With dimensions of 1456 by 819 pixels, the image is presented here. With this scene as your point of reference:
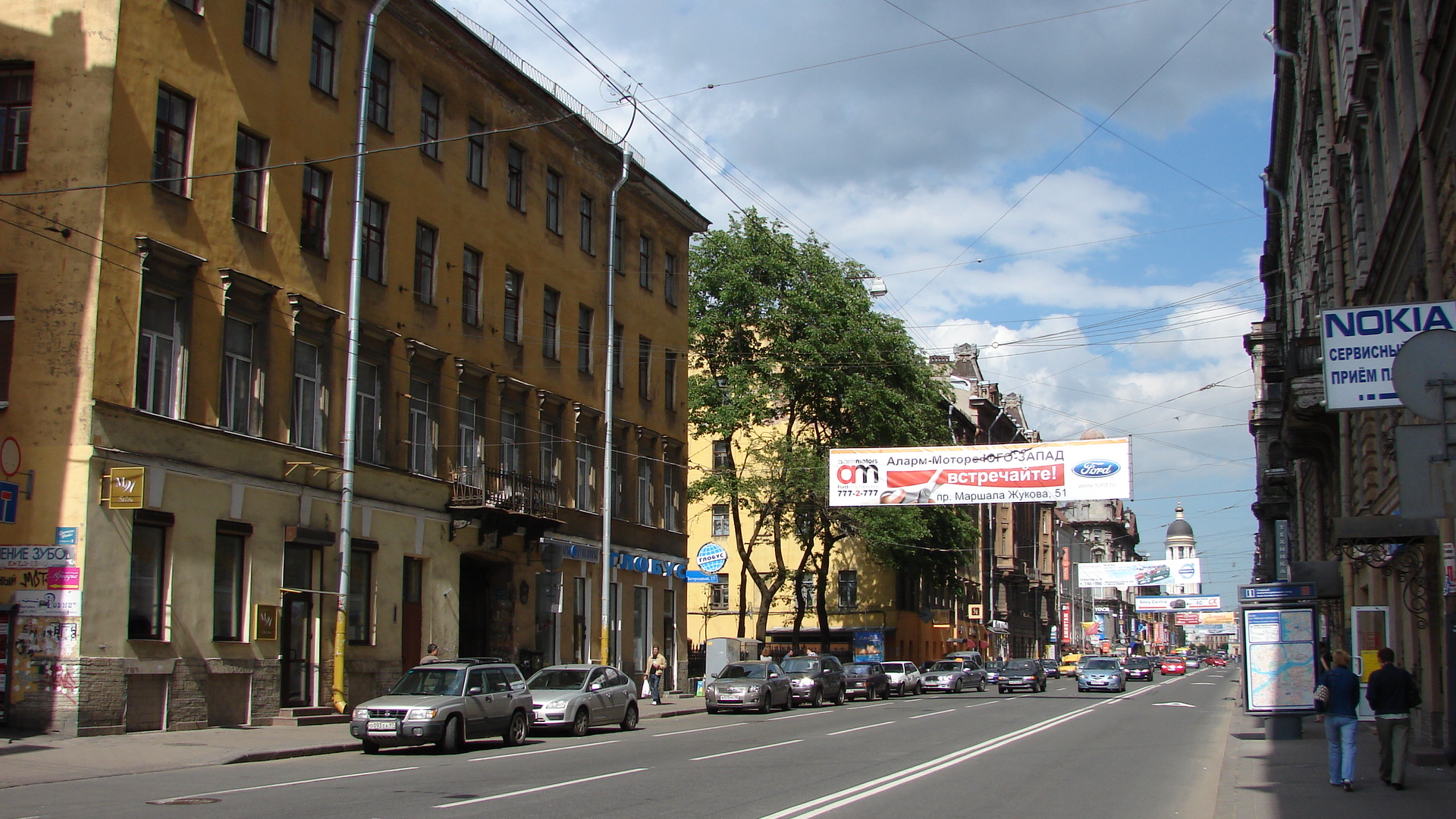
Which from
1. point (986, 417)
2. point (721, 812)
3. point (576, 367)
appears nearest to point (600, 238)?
point (576, 367)

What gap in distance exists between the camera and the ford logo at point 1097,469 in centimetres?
3116

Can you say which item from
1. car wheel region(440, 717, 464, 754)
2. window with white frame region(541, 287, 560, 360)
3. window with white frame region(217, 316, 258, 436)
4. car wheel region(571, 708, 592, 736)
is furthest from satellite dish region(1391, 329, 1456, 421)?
window with white frame region(541, 287, 560, 360)

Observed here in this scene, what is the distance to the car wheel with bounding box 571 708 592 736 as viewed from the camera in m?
24.8

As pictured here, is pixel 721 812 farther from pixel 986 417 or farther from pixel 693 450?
pixel 986 417

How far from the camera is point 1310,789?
14.7 meters

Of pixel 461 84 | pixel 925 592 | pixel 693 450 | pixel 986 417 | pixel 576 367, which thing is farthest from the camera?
pixel 986 417

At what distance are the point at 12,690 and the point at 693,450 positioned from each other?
150 ft

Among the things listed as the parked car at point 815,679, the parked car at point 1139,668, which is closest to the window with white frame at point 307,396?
the parked car at point 815,679

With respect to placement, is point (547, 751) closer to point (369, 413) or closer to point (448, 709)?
point (448, 709)

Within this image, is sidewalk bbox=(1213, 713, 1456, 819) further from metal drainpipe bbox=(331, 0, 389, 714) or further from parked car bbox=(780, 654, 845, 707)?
parked car bbox=(780, 654, 845, 707)

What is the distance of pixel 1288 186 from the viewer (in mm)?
44812

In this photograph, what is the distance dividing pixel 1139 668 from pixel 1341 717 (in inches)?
2242

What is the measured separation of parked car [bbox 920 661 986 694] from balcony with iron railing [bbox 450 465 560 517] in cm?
2431

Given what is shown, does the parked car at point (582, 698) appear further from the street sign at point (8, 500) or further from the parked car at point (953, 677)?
the parked car at point (953, 677)
